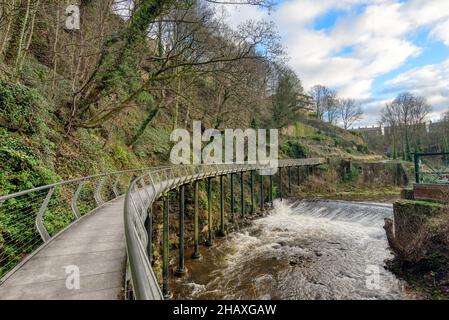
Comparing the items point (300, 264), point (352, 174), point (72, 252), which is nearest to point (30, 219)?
point (72, 252)

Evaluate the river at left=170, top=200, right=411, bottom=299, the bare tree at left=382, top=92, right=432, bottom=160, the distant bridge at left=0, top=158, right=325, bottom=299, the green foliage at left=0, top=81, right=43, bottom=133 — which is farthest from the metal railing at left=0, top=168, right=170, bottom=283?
the bare tree at left=382, top=92, right=432, bottom=160

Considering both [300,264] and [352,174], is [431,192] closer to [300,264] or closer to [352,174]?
[300,264]

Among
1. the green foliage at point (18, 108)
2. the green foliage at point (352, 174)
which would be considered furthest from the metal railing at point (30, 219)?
the green foliage at point (352, 174)

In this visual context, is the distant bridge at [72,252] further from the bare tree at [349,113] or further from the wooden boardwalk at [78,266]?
the bare tree at [349,113]

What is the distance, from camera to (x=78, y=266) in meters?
3.27

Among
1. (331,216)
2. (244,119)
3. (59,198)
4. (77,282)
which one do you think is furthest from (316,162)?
(77,282)

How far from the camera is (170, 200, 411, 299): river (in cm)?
820

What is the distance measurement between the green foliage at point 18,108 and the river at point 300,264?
725cm

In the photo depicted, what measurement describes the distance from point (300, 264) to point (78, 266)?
358 inches

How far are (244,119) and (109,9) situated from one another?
1910 cm

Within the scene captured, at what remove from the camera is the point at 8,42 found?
8.73m

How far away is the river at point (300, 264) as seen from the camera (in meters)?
8.20

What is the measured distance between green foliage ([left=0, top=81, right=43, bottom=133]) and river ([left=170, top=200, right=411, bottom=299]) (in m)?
7.25

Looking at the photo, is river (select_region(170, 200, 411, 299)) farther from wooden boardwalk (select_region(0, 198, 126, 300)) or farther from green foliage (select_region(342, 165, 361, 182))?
green foliage (select_region(342, 165, 361, 182))
